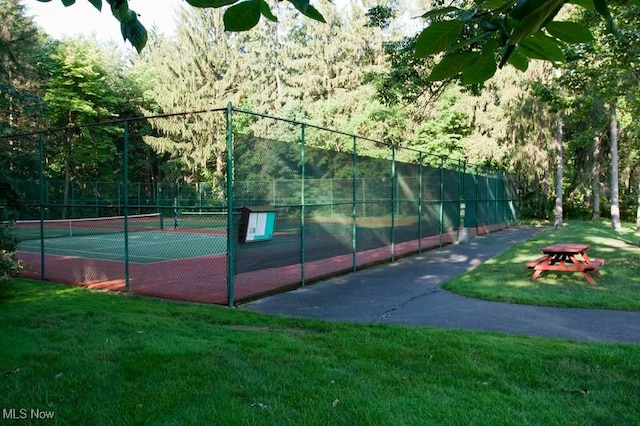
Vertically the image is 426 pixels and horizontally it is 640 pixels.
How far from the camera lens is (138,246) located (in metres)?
18.6

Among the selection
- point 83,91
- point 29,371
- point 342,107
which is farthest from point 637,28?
point 83,91

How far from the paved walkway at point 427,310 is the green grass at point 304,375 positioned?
29.9 inches

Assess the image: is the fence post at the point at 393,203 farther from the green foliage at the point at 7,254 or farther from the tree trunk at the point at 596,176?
the tree trunk at the point at 596,176

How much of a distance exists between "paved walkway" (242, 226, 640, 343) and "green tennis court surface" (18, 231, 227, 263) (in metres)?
7.05

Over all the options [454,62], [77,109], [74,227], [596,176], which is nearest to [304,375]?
[454,62]

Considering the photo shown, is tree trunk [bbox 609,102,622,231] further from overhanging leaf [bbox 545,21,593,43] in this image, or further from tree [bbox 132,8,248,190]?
overhanging leaf [bbox 545,21,593,43]

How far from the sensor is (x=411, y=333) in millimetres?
5801

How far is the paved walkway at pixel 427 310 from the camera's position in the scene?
6.37 m

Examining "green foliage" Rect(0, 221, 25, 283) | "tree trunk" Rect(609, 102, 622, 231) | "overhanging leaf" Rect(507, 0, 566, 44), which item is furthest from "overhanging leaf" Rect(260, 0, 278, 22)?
"tree trunk" Rect(609, 102, 622, 231)

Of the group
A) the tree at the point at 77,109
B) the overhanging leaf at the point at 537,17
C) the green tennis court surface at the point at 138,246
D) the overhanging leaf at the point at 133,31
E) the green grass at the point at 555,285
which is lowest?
the green tennis court surface at the point at 138,246

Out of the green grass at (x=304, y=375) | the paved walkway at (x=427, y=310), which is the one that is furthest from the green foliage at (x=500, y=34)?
the paved walkway at (x=427, y=310)

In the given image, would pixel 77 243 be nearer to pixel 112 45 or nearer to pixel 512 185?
pixel 512 185

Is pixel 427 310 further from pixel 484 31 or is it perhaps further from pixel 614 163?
pixel 614 163

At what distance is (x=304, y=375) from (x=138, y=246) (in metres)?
15.6
